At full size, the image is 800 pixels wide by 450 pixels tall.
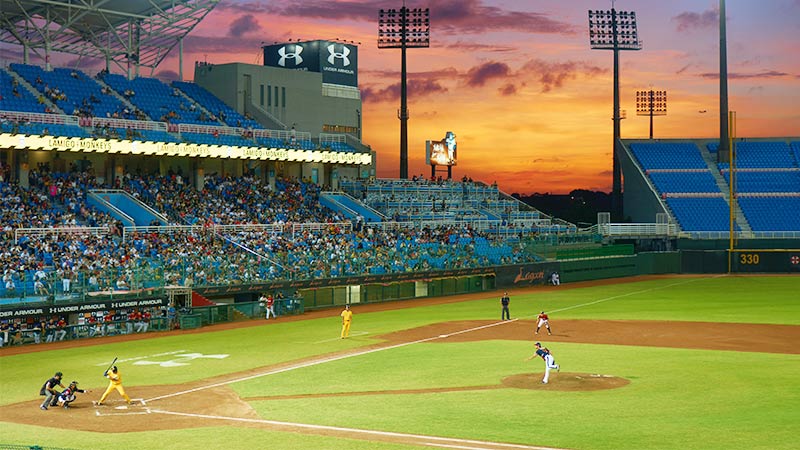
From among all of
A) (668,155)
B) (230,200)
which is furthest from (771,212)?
(230,200)

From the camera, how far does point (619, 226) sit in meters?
76.8

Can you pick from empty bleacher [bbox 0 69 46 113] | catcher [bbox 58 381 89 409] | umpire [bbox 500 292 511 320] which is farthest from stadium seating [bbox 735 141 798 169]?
catcher [bbox 58 381 89 409]

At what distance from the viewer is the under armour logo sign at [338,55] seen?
256 ft

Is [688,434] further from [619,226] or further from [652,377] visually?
[619,226]

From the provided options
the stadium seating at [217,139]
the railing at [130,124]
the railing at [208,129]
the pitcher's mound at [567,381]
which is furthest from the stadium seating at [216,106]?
the pitcher's mound at [567,381]

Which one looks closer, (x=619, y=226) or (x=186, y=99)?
(x=186, y=99)

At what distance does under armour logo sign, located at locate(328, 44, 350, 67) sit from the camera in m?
78.2

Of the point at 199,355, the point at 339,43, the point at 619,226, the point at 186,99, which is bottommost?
the point at 199,355

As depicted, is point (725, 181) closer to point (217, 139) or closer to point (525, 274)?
point (525, 274)

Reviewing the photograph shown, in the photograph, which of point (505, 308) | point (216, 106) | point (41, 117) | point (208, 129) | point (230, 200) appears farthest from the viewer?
point (216, 106)

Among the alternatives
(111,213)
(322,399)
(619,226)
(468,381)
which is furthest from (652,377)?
(619,226)

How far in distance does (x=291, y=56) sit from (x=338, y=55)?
13.0 ft

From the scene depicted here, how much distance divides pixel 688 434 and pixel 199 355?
18.5 m

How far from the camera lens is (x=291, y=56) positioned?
3120 inches
